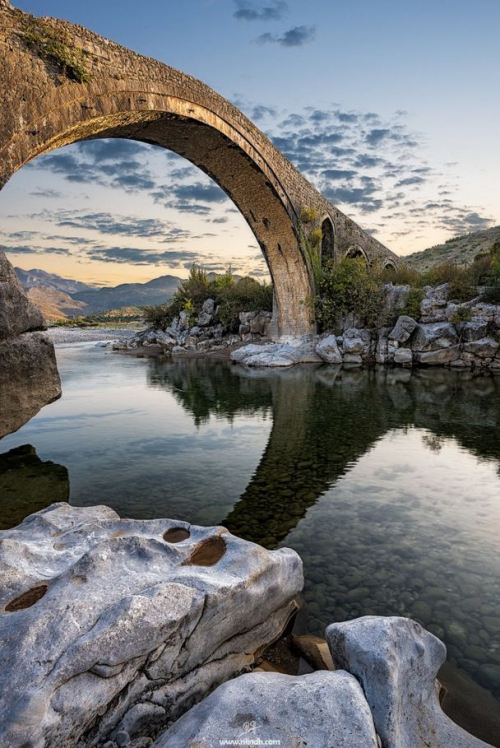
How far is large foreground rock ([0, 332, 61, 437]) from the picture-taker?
7.59 meters

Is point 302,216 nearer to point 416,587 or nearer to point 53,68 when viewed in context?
point 53,68

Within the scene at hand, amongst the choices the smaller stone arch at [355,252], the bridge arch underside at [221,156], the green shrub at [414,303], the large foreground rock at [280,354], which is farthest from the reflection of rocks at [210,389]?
the smaller stone arch at [355,252]

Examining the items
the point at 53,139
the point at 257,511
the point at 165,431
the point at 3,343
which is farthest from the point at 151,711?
the point at 53,139

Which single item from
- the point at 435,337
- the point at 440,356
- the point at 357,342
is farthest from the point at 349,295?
the point at 440,356

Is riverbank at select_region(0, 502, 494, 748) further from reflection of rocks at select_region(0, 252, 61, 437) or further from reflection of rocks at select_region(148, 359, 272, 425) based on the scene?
reflection of rocks at select_region(148, 359, 272, 425)

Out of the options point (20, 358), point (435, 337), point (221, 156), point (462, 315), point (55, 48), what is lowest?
point (20, 358)

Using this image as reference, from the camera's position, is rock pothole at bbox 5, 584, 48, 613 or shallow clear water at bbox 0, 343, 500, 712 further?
shallow clear water at bbox 0, 343, 500, 712

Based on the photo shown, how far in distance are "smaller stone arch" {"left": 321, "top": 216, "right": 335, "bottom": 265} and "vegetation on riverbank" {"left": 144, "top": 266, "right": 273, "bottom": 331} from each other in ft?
14.6

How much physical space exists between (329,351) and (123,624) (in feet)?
76.4

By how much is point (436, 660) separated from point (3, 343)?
741 cm

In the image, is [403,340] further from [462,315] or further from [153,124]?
[153,124]

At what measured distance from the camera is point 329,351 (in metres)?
25.1

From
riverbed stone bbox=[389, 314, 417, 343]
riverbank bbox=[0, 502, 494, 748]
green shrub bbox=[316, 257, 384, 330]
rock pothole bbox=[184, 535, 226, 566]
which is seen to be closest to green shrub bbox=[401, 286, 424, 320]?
riverbed stone bbox=[389, 314, 417, 343]

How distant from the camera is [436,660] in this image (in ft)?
10.1
